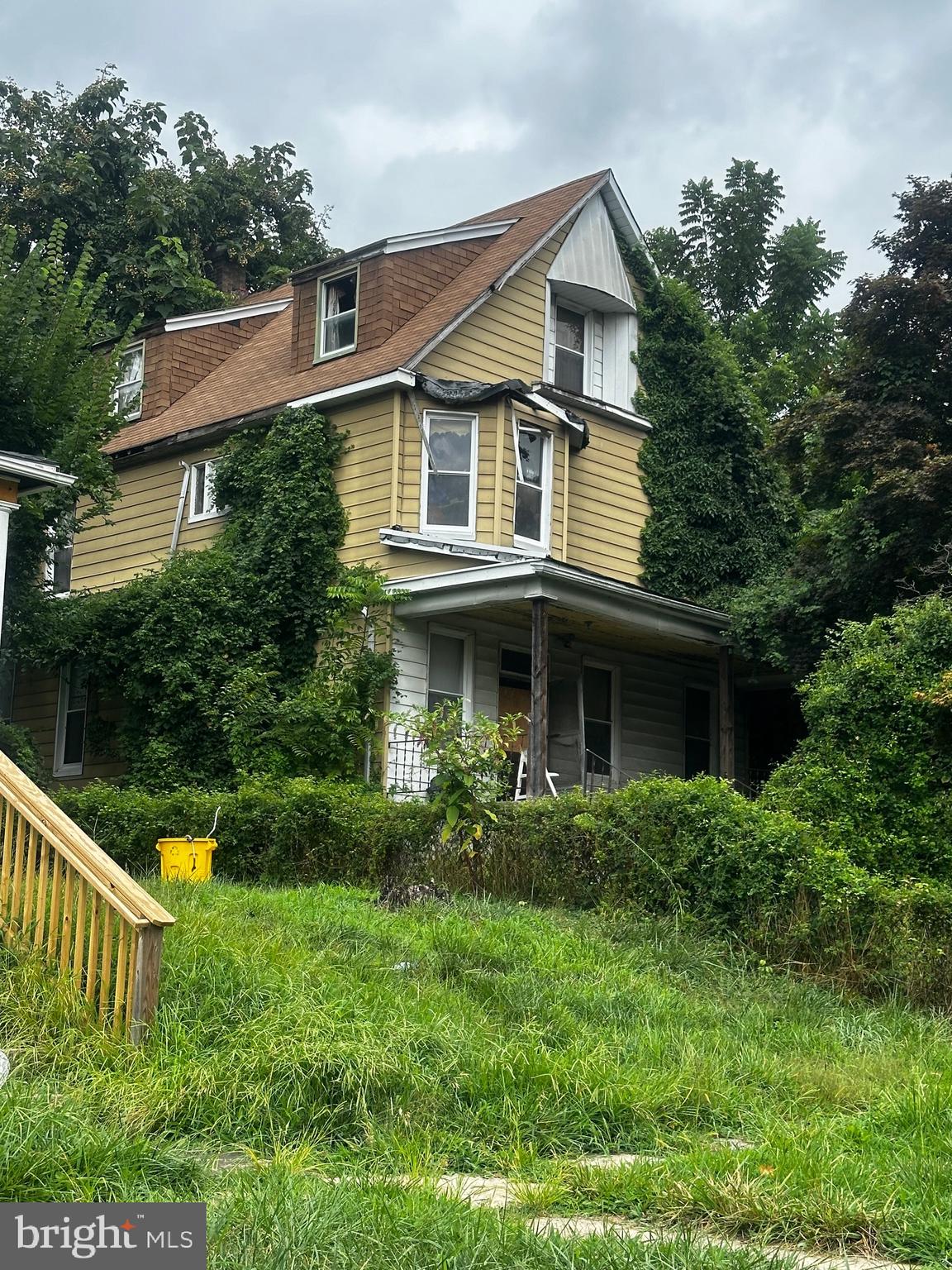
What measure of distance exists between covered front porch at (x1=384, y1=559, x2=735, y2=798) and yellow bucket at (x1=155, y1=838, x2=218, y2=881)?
2756 mm

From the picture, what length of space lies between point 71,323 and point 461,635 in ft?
20.3

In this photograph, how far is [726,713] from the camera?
18.6 metres

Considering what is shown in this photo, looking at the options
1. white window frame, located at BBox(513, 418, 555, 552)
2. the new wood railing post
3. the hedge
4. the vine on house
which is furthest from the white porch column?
white window frame, located at BBox(513, 418, 555, 552)

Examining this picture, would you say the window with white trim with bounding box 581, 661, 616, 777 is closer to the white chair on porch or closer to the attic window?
the white chair on porch

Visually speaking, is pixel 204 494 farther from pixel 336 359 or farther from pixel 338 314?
pixel 338 314

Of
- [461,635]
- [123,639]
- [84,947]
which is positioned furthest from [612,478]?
[84,947]

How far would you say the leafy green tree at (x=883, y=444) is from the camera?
16609 millimetres

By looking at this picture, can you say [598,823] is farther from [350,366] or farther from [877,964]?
[350,366]

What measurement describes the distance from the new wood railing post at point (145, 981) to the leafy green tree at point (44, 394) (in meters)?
10.7

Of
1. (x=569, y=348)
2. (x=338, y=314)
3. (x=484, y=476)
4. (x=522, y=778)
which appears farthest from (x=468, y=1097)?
(x=569, y=348)

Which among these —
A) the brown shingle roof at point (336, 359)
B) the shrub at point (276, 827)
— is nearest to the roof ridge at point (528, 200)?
the brown shingle roof at point (336, 359)

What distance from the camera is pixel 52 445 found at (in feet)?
57.0

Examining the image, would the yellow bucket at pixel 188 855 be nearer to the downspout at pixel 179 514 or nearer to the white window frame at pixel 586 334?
the downspout at pixel 179 514

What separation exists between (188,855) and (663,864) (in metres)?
4.63
